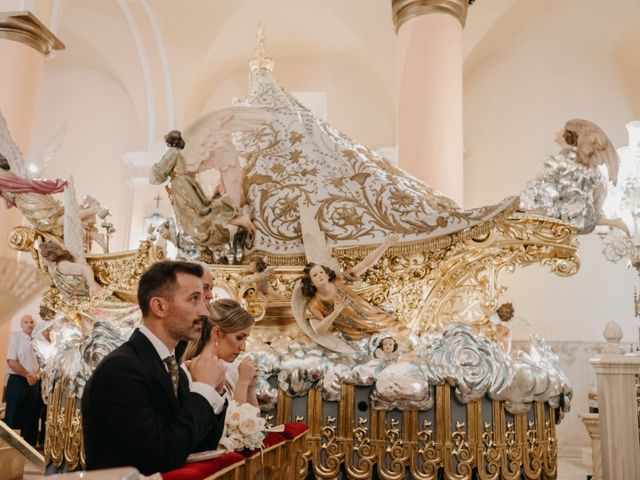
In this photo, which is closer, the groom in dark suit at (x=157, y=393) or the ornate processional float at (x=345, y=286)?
the groom in dark suit at (x=157, y=393)

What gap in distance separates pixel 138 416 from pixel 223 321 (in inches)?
32.6

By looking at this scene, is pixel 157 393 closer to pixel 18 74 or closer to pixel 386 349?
pixel 386 349

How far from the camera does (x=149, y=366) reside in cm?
164

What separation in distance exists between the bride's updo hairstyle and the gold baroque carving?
212 inches

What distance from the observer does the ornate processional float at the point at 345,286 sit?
10.3ft

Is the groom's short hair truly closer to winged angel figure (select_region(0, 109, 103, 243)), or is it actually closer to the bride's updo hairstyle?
the bride's updo hairstyle

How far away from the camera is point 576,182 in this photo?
12.2 feet

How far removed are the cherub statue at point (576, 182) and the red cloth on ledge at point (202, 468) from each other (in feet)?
7.96

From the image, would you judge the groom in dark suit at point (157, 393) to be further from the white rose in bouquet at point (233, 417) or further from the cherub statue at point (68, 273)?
the cherub statue at point (68, 273)

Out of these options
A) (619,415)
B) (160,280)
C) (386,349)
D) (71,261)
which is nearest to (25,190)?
(71,261)

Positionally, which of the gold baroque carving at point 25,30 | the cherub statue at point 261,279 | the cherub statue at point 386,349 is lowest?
the cherub statue at point 386,349

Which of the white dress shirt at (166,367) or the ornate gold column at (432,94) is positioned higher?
the ornate gold column at (432,94)

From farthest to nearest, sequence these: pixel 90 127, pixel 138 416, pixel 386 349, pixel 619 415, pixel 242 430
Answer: pixel 90 127 → pixel 619 415 → pixel 386 349 → pixel 242 430 → pixel 138 416

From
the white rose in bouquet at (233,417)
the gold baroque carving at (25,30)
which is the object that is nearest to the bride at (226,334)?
the white rose in bouquet at (233,417)
